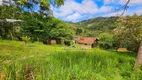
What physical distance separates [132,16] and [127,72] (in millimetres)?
18613

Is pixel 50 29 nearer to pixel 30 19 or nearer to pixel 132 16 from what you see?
pixel 30 19

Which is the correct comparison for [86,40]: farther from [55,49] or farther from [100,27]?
[55,49]

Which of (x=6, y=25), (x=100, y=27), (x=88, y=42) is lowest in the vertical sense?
(x=88, y=42)

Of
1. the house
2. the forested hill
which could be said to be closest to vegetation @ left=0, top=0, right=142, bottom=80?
the forested hill

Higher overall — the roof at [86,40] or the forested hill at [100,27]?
the forested hill at [100,27]

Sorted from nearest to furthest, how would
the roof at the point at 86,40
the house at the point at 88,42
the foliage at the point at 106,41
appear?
the foliage at the point at 106,41
the house at the point at 88,42
the roof at the point at 86,40

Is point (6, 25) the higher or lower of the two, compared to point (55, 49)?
higher

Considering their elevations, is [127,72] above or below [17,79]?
below

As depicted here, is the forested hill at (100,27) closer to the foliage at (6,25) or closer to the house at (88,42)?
the house at (88,42)

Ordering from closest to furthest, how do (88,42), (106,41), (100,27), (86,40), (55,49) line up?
(55,49) → (106,41) → (88,42) → (86,40) → (100,27)

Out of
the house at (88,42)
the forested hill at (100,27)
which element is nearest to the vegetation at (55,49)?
the forested hill at (100,27)

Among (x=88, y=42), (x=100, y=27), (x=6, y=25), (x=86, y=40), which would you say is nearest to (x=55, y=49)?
(x=6, y=25)

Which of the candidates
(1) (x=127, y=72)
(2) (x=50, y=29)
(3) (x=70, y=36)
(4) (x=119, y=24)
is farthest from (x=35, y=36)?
(1) (x=127, y=72)

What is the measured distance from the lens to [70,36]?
4612 centimetres
